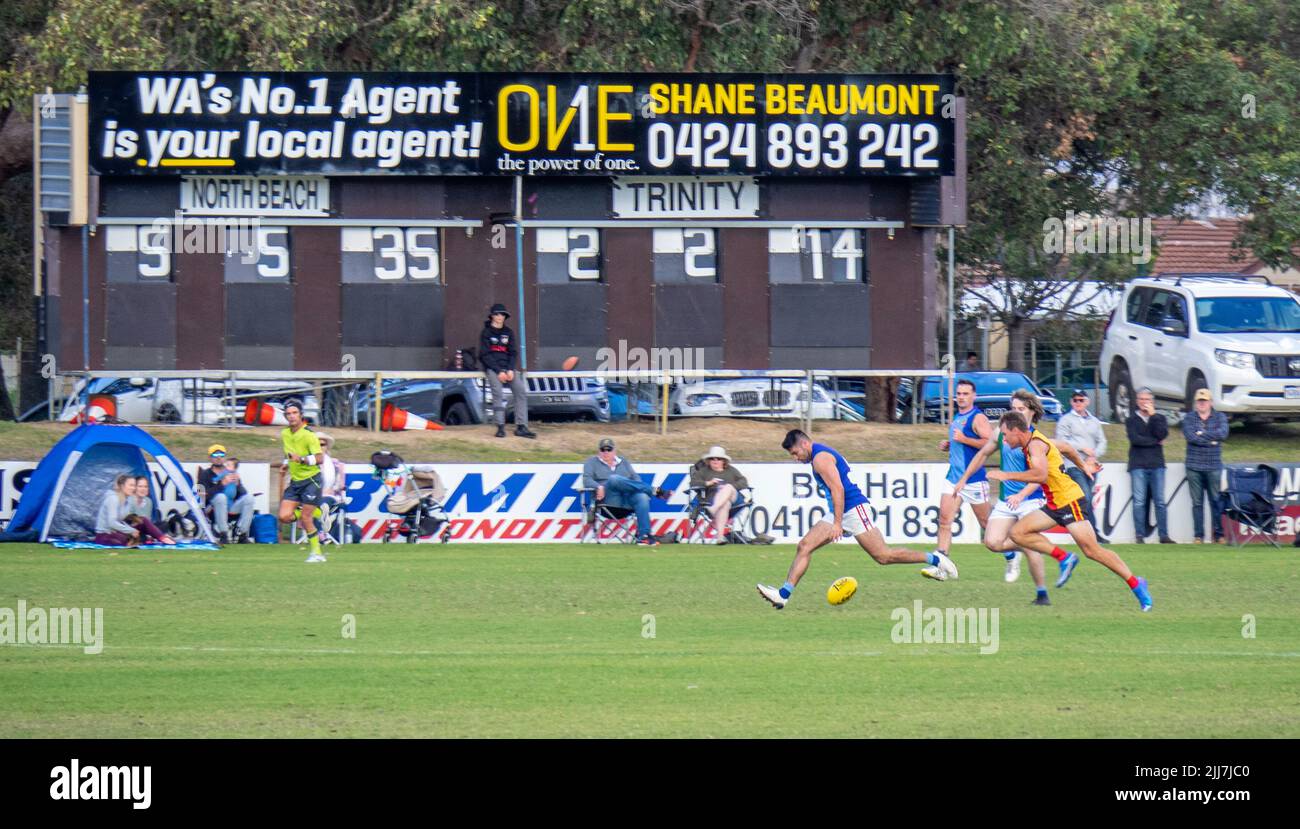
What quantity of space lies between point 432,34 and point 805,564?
16477mm

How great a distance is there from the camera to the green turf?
9523 millimetres

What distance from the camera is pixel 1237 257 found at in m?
35.7

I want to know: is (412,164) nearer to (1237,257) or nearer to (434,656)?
(434,656)

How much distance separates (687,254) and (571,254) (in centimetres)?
182

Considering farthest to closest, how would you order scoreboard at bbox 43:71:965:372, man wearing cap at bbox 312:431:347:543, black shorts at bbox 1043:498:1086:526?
scoreboard at bbox 43:71:965:372, man wearing cap at bbox 312:431:347:543, black shorts at bbox 1043:498:1086:526

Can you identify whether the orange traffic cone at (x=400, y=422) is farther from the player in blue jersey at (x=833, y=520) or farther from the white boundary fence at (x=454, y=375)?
the player in blue jersey at (x=833, y=520)

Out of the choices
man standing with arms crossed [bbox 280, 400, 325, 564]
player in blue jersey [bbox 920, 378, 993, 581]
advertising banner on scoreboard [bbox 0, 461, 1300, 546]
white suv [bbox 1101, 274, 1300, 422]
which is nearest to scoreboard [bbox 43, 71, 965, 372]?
advertising banner on scoreboard [bbox 0, 461, 1300, 546]

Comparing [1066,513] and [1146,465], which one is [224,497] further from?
[1146,465]

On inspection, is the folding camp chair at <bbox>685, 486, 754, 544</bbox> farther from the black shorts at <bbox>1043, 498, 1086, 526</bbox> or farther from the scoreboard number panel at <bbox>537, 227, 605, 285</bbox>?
the black shorts at <bbox>1043, 498, 1086, 526</bbox>

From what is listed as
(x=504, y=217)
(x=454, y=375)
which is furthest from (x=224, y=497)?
(x=504, y=217)

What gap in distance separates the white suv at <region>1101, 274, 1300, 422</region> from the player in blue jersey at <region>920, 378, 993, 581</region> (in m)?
10.3

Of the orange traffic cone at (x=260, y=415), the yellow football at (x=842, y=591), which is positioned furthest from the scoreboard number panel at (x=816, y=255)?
the yellow football at (x=842, y=591)

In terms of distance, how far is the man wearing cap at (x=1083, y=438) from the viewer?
880 inches

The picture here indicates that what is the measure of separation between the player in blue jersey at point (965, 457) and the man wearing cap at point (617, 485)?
18.5ft
